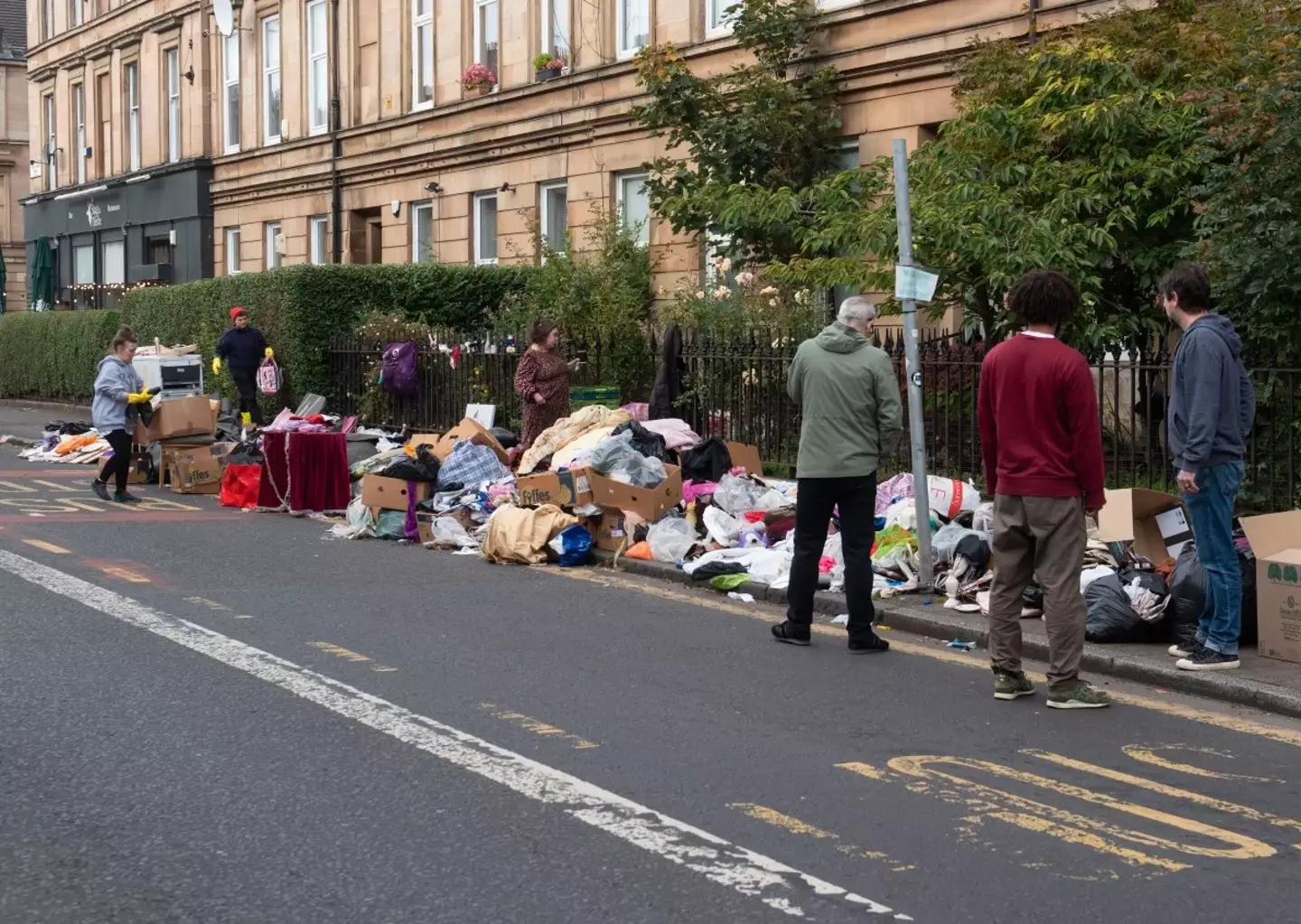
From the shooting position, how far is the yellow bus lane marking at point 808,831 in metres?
5.17

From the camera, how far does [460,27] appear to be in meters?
28.0

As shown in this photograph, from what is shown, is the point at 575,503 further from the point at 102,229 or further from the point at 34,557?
the point at 102,229

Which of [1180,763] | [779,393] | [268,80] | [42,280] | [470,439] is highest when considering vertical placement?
[268,80]

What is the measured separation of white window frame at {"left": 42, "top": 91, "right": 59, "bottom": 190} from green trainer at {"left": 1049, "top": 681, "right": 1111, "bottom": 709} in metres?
42.4

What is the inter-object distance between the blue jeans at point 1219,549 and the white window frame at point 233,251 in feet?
102

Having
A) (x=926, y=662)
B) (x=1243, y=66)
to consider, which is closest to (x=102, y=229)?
(x=1243, y=66)

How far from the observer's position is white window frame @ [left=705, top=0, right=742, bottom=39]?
72.9ft

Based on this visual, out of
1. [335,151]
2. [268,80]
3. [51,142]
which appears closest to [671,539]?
[335,151]

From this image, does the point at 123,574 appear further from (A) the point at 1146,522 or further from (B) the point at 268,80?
(B) the point at 268,80

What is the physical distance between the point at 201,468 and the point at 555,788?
12.9 metres

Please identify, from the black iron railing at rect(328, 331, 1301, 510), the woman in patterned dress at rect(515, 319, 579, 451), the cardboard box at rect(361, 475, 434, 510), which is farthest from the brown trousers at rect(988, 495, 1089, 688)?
the woman in patterned dress at rect(515, 319, 579, 451)

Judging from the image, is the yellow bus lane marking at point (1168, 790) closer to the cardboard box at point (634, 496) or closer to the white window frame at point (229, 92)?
the cardboard box at point (634, 496)

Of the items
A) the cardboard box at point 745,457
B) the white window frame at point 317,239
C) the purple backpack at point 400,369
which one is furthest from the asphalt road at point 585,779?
the white window frame at point 317,239

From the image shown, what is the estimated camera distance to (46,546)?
13023 millimetres
